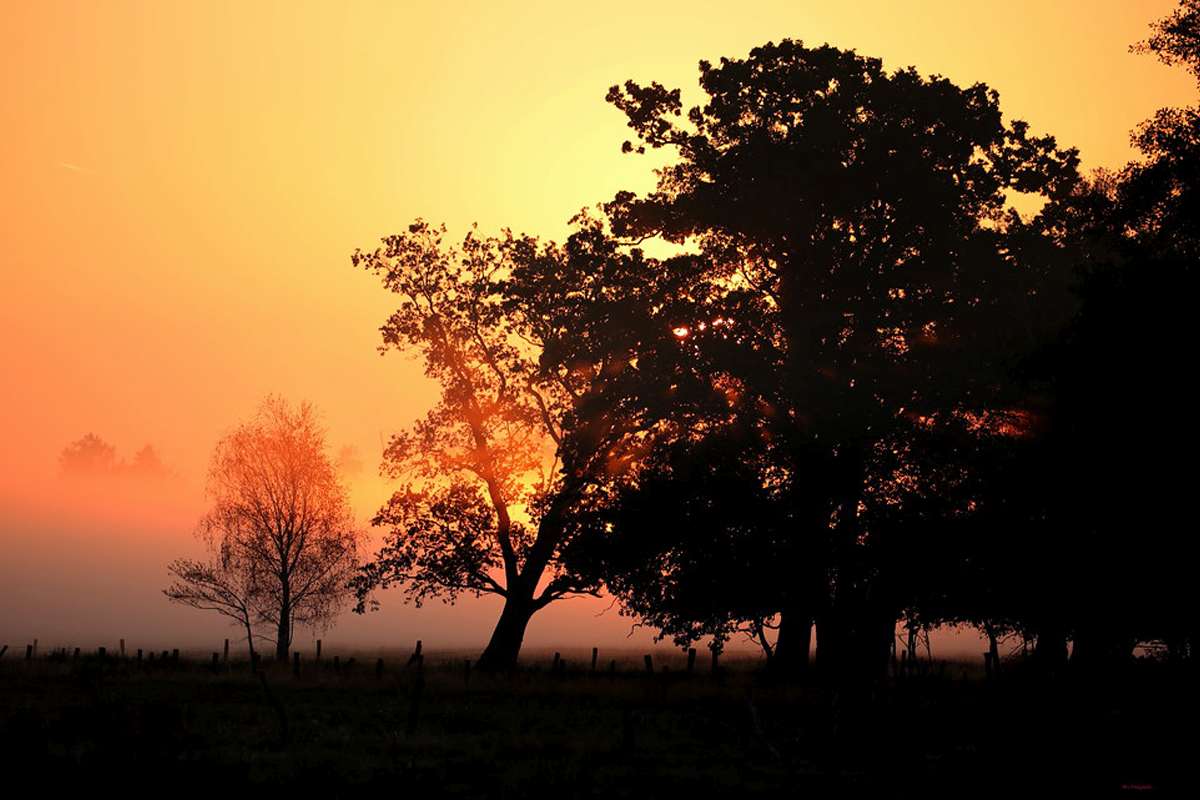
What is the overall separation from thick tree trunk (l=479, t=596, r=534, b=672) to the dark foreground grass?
11.3 meters

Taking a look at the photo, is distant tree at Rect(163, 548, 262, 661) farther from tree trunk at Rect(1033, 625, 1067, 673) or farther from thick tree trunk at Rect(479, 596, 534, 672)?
tree trunk at Rect(1033, 625, 1067, 673)

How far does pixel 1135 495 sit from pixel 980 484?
392 inches

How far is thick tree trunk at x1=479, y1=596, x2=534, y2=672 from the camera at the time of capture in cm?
5113

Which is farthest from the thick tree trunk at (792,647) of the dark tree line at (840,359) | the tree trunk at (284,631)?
the tree trunk at (284,631)

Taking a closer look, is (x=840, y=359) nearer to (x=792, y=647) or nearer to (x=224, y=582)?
(x=792, y=647)

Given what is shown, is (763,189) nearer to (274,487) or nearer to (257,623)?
(274,487)

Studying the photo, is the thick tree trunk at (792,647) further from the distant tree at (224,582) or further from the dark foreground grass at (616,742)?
the distant tree at (224,582)

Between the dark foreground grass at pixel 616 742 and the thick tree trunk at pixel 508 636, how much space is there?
11.3 metres

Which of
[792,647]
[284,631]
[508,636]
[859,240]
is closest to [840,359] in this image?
[859,240]

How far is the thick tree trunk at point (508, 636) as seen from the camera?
51.1 m

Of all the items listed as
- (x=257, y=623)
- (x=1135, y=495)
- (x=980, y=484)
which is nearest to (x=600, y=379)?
(x=980, y=484)

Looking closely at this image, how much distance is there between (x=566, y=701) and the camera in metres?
39.1

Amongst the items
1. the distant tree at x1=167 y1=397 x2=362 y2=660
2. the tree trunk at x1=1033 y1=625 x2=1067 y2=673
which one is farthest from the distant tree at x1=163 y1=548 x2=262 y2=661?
the tree trunk at x1=1033 y1=625 x2=1067 y2=673

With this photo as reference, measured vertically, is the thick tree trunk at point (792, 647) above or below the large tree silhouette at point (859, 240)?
below
